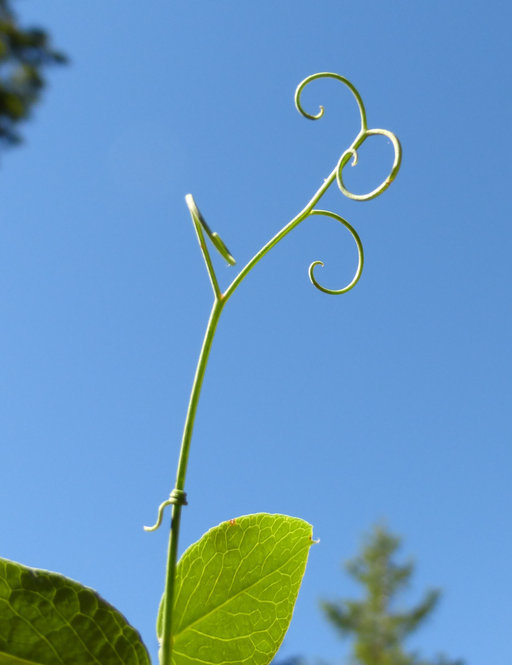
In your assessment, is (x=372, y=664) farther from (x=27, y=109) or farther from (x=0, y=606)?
(x=0, y=606)

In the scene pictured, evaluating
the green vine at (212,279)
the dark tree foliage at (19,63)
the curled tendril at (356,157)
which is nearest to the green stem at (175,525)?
the green vine at (212,279)

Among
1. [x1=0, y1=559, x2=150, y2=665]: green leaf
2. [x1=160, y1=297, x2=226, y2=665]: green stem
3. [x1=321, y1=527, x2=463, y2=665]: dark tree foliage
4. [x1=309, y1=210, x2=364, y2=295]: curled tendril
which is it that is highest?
[x1=321, y1=527, x2=463, y2=665]: dark tree foliage

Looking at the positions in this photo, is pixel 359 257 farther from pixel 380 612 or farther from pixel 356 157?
pixel 380 612

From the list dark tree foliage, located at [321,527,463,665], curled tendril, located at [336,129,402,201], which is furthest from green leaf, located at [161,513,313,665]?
dark tree foliage, located at [321,527,463,665]

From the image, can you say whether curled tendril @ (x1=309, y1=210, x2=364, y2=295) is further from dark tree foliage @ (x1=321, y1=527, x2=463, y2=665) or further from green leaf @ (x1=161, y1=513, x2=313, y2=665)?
dark tree foliage @ (x1=321, y1=527, x2=463, y2=665)

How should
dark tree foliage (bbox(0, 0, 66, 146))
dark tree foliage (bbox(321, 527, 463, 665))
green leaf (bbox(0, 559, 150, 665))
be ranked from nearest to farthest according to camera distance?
green leaf (bbox(0, 559, 150, 665)) < dark tree foliage (bbox(0, 0, 66, 146)) < dark tree foliage (bbox(321, 527, 463, 665))

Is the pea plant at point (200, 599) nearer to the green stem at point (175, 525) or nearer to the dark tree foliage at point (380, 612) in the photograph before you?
the green stem at point (175, 525)

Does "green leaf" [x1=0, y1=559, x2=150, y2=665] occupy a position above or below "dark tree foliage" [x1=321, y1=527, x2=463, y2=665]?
below

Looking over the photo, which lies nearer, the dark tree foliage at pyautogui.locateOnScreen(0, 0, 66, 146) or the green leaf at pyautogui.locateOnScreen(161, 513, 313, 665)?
the green leaf at pyautogui.locateOnScreen(161, 513, 313, 665)
